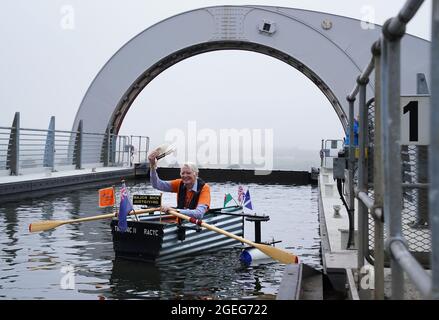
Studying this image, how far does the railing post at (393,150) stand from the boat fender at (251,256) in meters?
4.69

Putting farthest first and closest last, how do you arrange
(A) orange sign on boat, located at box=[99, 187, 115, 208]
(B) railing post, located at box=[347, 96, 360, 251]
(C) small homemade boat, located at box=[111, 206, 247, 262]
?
(A) orange sign on boat, located at box=[99, 187, 115, 208]
(C) small homemade boat, located at box=[111, 206, 247, 262]
(B) railing post, located at box=[347, 96, 360, 251]

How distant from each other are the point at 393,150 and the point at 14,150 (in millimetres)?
13916

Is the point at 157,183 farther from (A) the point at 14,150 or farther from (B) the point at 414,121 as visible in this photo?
(A) the point at 14,150

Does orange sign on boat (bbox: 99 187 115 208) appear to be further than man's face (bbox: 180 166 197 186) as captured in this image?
No

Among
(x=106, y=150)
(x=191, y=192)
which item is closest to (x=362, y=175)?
(x=191, y=192)

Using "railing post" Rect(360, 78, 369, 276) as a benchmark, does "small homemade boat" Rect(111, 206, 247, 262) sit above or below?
below

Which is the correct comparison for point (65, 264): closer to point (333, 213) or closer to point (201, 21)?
point (333, 213)

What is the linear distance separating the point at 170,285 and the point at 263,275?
119 cm

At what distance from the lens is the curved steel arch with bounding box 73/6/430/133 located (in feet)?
77.3

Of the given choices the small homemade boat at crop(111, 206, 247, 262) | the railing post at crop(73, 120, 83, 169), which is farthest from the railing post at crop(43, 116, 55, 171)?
the small homemade boat at crop(111, 206, 247, 262)

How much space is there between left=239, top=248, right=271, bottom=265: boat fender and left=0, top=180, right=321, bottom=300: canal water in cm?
10

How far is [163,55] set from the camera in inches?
955

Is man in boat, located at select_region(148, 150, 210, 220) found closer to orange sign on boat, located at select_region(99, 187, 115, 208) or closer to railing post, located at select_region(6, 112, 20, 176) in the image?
orange sign on boat, located at select_region(99, 187, 115, 208)
